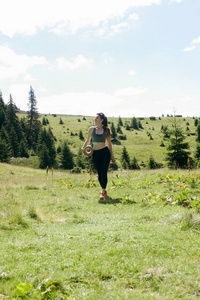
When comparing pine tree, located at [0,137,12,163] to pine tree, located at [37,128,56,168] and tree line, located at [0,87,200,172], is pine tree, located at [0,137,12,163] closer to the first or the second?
tree line, located at [0,87,200,172]

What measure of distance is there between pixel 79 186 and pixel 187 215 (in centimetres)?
725

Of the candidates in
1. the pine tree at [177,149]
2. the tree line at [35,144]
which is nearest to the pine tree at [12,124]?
the tree line at [35,144]

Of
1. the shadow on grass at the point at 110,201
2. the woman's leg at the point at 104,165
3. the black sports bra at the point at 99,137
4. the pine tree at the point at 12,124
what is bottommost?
the shadow on grass at the point at 110,201

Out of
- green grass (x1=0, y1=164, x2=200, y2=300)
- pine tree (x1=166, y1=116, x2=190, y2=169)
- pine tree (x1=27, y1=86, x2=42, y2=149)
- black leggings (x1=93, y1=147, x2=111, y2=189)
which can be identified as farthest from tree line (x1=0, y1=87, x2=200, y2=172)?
green grass (x1=0, y1=164, x2=200, y2=300)

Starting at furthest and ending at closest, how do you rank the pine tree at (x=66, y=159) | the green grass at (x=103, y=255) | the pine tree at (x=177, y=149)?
the pine tree at (x=66, y=159)
the pine tree at (x=177, y=149)
the green grass at (x=103, y=255)

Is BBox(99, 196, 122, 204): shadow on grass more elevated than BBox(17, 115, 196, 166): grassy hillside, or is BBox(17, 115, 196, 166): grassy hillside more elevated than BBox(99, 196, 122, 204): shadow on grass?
BBox(17, 115, 196, 166): grassy hillside

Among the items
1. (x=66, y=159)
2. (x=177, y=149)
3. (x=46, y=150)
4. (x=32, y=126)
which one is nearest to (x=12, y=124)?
(x=32, y=126)

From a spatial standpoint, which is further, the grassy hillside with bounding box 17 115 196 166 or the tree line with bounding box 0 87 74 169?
the grassy hillside with bounding box 17 115 196 166

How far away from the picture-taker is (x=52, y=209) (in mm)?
6914

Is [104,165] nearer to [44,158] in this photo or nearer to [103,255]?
[103,255]

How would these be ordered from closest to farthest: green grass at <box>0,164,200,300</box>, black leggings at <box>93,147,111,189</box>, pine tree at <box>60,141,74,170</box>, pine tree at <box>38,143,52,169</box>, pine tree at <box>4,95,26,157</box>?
green grass at <box>0,164,200,300</box>
black leggings at <box>93,147,111,189</box>
pine tree at <box>38,143,52,169</box>
pine tree at <box>60,141,74,170</box>
pine tree at <box>4,95,26,157</box>

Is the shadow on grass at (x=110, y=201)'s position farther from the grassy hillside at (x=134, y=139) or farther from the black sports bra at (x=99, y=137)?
the grassy hillside at (x=134, y=139)

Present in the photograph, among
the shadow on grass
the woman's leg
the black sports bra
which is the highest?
the black sports bra

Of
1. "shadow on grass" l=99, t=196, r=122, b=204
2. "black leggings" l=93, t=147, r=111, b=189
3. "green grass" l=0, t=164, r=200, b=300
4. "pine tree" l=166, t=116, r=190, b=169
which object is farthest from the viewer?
"pine tree" l=166, t=116, r=190, b=169
